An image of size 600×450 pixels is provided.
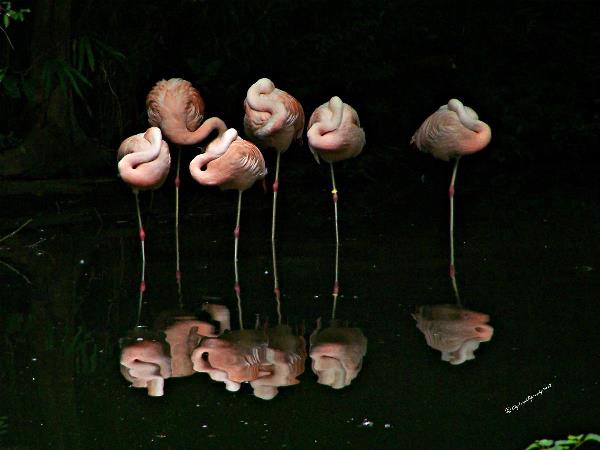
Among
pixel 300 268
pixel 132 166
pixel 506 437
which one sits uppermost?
pixel 132 166

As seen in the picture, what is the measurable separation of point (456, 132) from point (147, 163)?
2.07 meters

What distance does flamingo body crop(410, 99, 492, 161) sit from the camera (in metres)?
7.67

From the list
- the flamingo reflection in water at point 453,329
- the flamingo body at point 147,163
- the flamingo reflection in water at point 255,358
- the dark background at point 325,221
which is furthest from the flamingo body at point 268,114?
the flamingo reflection in water at point 255,358

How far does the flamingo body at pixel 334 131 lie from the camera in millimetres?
7668

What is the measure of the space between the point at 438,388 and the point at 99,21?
299 inches

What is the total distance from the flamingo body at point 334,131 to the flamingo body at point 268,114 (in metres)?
0.19

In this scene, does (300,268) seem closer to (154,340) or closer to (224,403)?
(154,340)

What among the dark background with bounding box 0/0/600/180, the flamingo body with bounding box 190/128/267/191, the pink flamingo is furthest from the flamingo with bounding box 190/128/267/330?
the dark background with bounding box 0/0/600/180

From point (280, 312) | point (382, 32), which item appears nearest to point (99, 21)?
point (382, 32)

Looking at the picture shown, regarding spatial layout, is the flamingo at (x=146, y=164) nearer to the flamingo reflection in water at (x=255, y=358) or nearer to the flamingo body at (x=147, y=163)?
the flamingo body at (x=147, y=163)

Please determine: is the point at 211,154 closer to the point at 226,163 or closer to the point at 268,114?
the point at 226,163

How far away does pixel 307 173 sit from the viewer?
437 inches

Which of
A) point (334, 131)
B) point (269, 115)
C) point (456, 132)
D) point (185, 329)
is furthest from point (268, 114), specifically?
point (185, 329)

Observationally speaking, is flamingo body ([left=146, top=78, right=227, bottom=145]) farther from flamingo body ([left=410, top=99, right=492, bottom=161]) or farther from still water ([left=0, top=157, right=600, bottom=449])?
flamingo body ([left=410, top=99, right=492, bottom=161])
